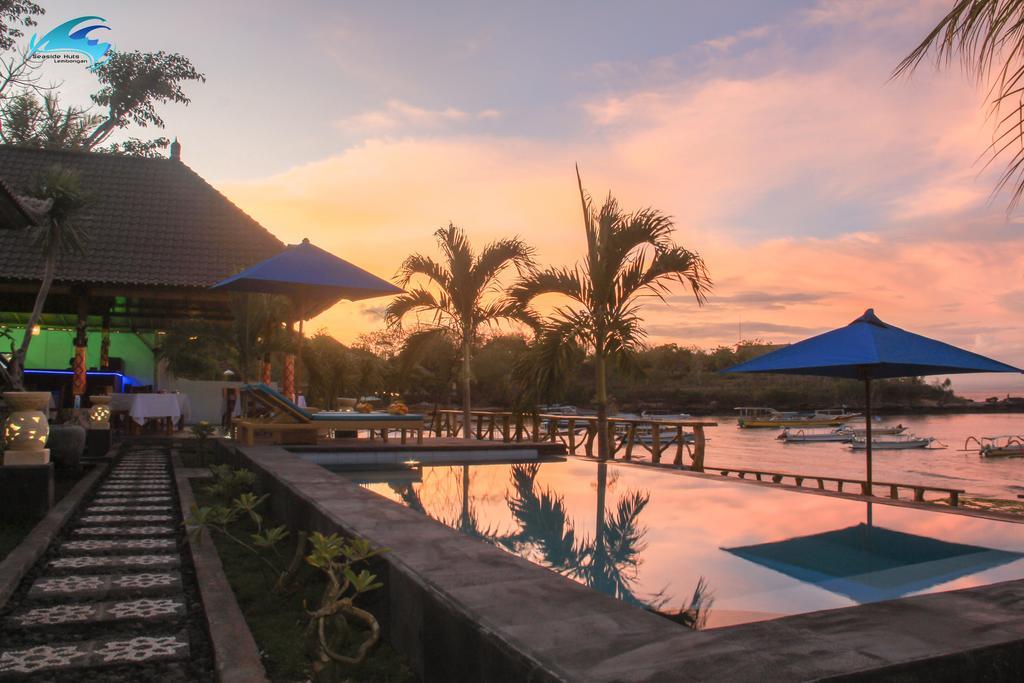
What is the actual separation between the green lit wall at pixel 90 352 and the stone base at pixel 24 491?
16.3 meters

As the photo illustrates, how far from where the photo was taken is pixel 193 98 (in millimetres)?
26609

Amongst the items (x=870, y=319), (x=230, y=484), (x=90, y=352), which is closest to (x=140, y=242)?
(x=90, y=352)

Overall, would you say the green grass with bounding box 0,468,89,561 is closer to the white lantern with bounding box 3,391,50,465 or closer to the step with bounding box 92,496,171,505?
the step with bounding box 92,496,171,505

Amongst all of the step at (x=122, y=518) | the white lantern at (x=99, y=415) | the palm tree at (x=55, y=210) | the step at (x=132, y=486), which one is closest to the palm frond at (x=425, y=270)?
the white lantern at (x=99, y=415)

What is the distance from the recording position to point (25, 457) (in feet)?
16.6

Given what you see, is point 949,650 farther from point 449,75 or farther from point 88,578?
point 449,75

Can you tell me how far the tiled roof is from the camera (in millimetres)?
12469

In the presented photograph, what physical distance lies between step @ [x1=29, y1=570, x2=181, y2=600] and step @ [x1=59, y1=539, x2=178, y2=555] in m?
0.57

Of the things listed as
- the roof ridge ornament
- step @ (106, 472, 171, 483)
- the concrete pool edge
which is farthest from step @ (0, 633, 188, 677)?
the roof ridge ornament

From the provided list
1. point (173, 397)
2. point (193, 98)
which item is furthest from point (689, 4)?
point (193, 98)

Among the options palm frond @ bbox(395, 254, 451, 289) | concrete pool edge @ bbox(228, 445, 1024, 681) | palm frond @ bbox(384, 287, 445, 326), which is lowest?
concrete pool edge @ bbox(228, 445, 1024, 681)

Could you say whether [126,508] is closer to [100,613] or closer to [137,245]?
[100,613]

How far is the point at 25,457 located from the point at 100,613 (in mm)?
2532

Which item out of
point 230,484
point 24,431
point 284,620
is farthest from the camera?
point 230,484
